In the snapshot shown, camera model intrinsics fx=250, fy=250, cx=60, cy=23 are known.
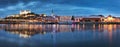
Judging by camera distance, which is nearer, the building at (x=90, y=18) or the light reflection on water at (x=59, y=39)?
the light reflection on water at (x=59, y=39)

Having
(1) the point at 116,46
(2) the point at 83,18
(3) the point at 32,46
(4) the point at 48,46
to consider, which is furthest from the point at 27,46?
(2) the point at 83,18

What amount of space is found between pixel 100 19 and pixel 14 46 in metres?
179

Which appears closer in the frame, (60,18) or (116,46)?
(116,46)

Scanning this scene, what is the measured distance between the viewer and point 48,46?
16469 mm

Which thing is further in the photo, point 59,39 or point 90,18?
point 90,18

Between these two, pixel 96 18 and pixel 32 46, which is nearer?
pixel 32 46

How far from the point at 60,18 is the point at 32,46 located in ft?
593

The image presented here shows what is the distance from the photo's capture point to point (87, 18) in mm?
191625

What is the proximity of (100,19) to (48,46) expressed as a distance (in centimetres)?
17820

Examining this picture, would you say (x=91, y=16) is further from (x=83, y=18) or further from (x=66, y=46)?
Result: (x=66, y=46)

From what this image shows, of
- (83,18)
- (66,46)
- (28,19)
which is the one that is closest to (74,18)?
(83,18)

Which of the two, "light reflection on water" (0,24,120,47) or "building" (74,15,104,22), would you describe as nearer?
"light reflection on water" (0,24,120,47)

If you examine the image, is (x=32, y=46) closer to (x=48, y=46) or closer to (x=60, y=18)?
(x=48, y=46)

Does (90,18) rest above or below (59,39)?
above
